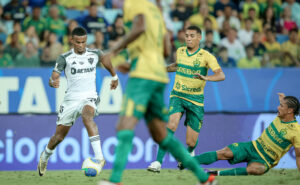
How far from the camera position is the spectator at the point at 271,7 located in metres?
15.6

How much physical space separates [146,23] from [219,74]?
9.31 feet

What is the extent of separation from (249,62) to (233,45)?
924 mm

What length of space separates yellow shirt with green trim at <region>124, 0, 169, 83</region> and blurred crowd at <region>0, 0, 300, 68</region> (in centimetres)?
650

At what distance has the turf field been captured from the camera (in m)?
7.47

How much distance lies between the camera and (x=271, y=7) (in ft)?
51.2

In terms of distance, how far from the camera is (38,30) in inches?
527

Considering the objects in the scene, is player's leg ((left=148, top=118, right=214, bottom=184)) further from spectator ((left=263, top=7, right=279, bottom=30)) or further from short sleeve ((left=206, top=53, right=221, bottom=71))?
spectator ((left=263, top=7, right=279, bottom=30))

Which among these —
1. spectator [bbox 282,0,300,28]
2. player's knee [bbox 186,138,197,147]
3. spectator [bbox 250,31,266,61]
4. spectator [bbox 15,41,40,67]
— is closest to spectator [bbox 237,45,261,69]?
spectator [bbox 250,31,266,61]

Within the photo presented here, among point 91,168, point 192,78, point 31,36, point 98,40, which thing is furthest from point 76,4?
point 91,168

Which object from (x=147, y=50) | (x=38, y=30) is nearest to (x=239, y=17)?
(x=38, y=30)

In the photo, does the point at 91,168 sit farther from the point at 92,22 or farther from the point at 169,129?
the point at 92,22

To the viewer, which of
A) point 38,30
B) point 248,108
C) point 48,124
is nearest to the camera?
point 48,124

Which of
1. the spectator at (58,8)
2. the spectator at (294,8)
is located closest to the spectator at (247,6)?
the spectator at (294,8)

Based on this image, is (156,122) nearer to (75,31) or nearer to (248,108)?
(75,31)
